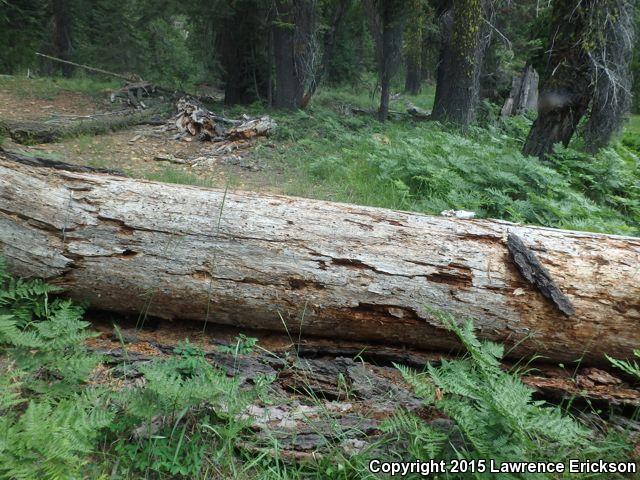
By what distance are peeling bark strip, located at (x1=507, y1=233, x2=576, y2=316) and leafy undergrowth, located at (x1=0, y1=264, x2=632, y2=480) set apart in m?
0.70

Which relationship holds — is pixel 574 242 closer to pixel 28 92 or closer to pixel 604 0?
pixel 604 0

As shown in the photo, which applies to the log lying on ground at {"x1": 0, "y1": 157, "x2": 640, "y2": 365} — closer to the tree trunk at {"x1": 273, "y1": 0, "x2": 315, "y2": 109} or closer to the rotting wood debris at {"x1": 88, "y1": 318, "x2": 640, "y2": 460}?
the rotting wood debris at {"x1": 88, "y1": 318, "x2": 640, "y2": 460}

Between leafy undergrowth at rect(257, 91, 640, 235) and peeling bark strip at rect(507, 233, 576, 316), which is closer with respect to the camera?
peeling bark strip at rect(507, 233, 576, 316)

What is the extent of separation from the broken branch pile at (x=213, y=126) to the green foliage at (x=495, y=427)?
7.68 meters

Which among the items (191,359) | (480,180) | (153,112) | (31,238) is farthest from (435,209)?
(153,112)

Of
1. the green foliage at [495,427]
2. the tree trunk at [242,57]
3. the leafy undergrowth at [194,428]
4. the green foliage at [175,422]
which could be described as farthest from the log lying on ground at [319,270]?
the tree trunk at [242,57]

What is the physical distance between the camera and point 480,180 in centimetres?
617

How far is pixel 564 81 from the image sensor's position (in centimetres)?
784

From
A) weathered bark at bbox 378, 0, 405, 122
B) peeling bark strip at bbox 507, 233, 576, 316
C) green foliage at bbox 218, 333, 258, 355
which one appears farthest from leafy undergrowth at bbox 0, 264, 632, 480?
weathered bark at bbox 378, 0, 405, 122

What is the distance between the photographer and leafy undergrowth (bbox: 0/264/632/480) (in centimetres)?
198

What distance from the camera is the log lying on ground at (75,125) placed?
780 cm

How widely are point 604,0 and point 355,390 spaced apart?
24.3 ft

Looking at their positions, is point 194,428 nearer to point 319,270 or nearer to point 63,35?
point 319,270

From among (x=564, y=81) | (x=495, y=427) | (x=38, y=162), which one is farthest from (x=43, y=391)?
(x=564, y=81)
